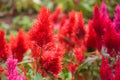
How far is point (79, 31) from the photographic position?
3.50 m

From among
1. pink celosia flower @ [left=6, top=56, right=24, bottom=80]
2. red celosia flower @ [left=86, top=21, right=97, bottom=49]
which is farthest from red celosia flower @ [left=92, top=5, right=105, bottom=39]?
pink celosia flower @ [left=6, top=56, right=24, bottom=80]

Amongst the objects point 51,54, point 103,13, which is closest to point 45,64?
point 51,54

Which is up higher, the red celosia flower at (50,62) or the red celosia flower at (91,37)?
the red celosia flower at (91,37)

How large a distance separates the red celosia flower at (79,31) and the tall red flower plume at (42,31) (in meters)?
1.14

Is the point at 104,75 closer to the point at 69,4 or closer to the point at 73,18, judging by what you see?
the point at 73,18

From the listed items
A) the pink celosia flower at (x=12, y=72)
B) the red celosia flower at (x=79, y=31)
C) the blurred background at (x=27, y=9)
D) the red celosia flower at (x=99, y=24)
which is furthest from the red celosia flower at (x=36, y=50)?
the blurred background at (x=27, y=9)

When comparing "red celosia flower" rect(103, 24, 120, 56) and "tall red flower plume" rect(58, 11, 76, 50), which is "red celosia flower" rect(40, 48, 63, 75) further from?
"tall red flower plume" rect(58, 11, 76, 50)

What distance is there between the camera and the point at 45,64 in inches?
82.8

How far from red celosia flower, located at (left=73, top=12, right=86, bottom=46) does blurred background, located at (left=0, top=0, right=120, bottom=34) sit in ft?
12.3

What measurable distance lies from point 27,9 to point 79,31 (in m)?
5.85

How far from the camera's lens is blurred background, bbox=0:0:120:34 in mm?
7570

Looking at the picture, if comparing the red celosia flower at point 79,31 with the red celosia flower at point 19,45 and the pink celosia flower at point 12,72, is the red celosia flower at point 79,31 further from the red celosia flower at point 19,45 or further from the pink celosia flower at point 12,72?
the pink celosia flower at point 12,72

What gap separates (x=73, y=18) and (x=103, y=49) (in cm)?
80

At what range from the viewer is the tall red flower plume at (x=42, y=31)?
7.08 ft
